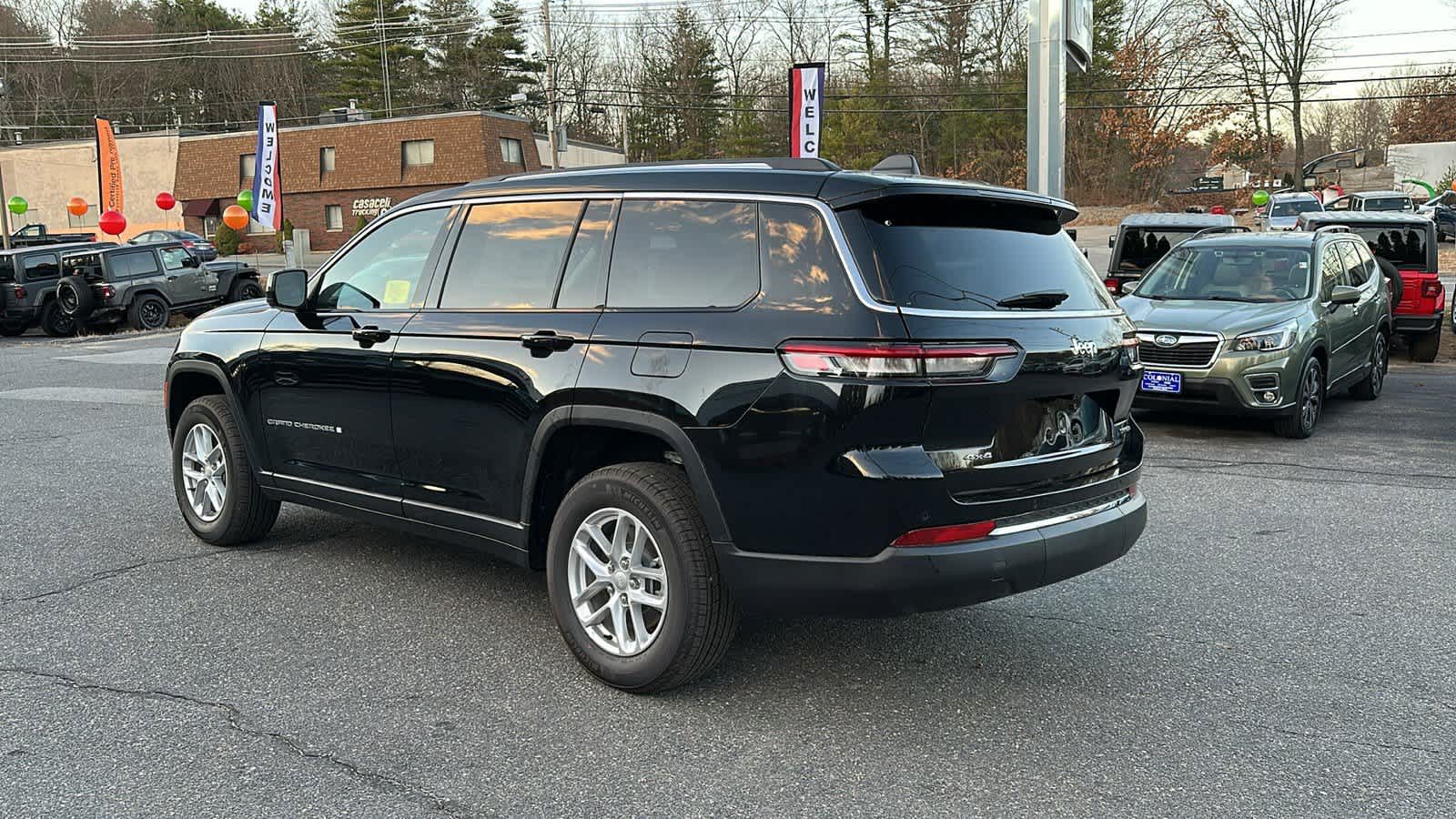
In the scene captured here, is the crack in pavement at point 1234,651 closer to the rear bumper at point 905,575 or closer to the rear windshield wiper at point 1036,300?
the rear bumper at point 905,575

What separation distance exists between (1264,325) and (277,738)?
792 centimetres

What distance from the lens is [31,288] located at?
2194cm

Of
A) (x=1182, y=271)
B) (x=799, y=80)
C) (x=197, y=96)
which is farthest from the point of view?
(x=197, y=96)

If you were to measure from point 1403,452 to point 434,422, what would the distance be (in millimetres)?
7315

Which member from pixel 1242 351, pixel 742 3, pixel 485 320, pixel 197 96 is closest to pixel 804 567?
pixel 485 320

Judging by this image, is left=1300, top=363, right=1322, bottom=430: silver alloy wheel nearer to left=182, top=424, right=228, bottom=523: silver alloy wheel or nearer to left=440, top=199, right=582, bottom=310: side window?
left=440, top=199, right=582, bottom=310: side window

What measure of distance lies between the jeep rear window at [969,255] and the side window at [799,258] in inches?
5.1

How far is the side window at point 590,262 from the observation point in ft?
13.3

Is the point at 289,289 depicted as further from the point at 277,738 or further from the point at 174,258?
the point at 174,258

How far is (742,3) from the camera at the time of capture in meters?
65.9

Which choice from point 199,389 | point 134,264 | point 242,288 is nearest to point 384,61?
point 242,288

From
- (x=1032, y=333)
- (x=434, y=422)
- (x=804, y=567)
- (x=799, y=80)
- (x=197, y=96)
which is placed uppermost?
(x=197, y=96)

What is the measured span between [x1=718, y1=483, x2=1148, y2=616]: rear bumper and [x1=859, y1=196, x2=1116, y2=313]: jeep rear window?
0.75 m

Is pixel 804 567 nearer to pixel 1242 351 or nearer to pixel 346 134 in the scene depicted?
pixel 1242 351
